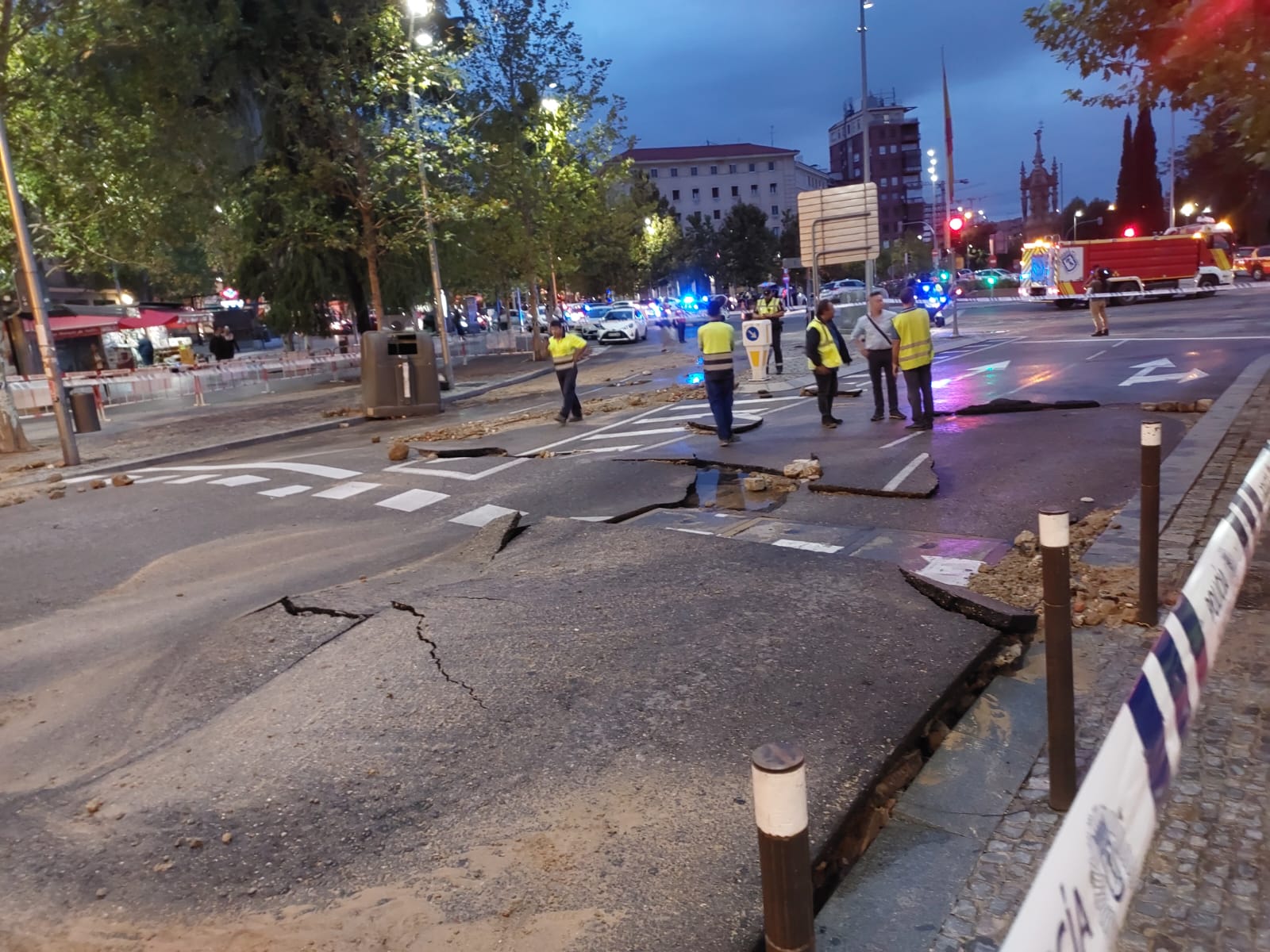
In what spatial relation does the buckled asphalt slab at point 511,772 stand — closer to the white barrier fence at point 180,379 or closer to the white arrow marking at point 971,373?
the white arrow marking at point 971,373

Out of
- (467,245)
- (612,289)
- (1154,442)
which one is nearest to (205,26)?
(467,245)

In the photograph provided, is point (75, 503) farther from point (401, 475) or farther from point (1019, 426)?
point (1019, 426)

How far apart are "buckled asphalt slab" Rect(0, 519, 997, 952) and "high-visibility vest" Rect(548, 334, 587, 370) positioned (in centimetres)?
856

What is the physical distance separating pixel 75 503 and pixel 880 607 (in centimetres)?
950

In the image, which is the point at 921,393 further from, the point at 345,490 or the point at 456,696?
the point at 456,696

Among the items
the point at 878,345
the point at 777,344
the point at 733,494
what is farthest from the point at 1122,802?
the point at 777,344

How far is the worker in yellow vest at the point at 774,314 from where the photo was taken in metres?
21.1

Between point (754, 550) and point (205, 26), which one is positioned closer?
point (754, 550)

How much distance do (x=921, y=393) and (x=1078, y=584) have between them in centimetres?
623

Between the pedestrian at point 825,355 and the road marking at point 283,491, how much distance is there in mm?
6404

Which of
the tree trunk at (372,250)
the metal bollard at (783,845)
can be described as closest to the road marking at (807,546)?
the metal bollard at (783,845)

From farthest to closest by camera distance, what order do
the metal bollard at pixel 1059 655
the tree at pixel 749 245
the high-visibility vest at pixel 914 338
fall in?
the tree at pixel 749 245 < the high-visibility vest at pixel 914 338 < the metal bollard at pixel 1059 655

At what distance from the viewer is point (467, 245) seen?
97.4ft

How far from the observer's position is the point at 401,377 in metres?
17.8
